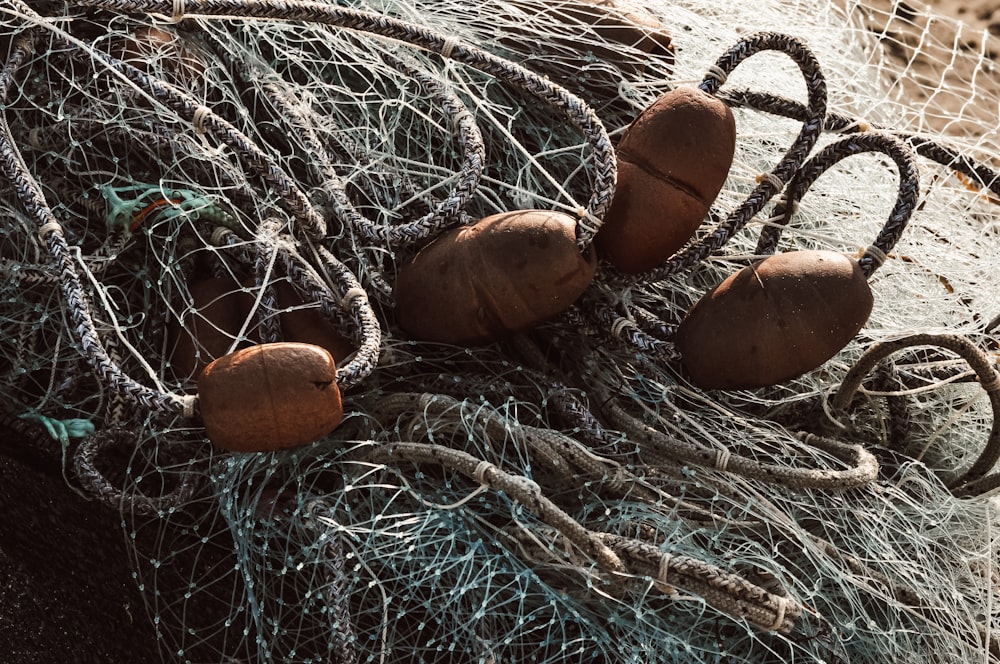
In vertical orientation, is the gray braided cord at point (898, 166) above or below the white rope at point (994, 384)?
above

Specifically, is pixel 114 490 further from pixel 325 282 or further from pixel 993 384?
pixel 993 384

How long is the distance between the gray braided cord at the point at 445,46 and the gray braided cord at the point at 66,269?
0.72 ft

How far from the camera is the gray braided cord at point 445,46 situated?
1585mm

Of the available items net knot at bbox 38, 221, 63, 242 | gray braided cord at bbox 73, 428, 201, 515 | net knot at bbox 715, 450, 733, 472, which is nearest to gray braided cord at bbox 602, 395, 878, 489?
net knot at bbox 715, 450, 733, 472

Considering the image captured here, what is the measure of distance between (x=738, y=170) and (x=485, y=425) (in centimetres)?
75

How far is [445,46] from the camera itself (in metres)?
1.67

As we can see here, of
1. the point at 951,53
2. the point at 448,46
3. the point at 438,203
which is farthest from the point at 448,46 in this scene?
the point at 951,53

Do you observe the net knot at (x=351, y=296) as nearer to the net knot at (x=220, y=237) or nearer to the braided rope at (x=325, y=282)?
the braided rope at (x=325, y=282)

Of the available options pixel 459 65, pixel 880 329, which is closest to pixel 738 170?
pixel 880 329

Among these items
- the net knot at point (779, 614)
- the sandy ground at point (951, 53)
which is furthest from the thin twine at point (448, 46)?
the sandy ground at point (951, 53)

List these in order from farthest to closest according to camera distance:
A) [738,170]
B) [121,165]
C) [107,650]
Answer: [738,170], [121,165], [107,650]

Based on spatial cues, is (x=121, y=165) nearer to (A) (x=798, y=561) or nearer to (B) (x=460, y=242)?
(B) (x=460, y=242)

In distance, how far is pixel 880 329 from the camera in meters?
1.87

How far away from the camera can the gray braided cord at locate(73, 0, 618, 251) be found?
5.20 feet
